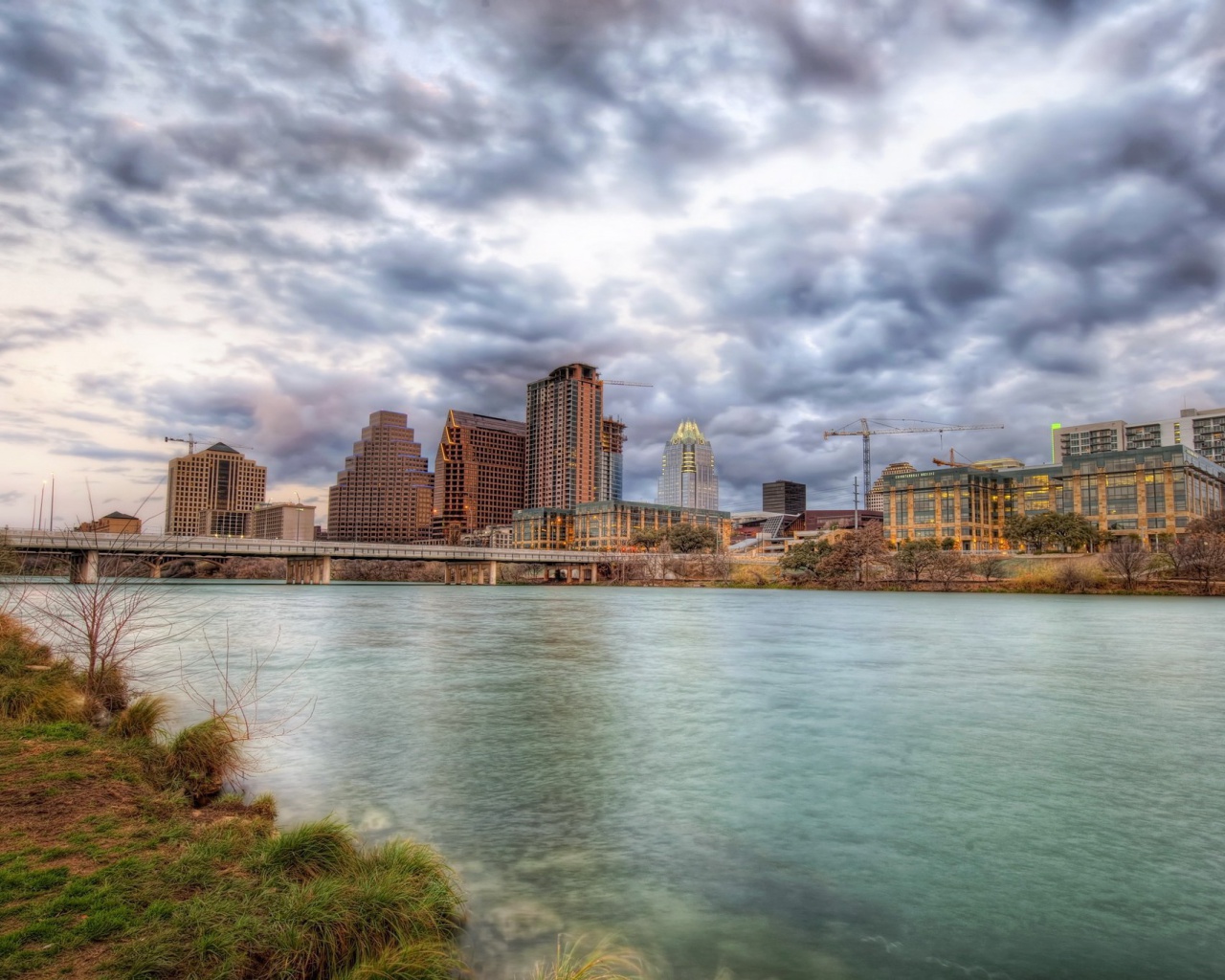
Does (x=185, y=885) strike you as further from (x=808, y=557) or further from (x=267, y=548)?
(x=808, y=557)

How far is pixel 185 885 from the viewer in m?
8.28

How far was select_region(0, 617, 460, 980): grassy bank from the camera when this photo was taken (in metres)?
6.87

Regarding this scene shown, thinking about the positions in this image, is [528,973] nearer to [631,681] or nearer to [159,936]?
[159,936]

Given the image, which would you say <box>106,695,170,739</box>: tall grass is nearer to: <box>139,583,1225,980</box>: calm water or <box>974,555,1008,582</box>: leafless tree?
<box>139,583,1225,980</box>: calm water

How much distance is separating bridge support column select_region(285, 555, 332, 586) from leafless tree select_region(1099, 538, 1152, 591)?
490 feet

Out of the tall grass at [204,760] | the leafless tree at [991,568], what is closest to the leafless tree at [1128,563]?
the leafless tree at [991,568]

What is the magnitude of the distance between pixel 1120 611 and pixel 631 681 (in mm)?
69205

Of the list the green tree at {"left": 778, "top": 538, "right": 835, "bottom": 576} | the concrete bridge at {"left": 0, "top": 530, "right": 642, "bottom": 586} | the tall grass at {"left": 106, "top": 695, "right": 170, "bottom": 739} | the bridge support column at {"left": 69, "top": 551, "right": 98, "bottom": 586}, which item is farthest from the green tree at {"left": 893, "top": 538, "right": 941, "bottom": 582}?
the bridge support column at {"left": 69, "top": 551, "right": 98, "bottom": 586}

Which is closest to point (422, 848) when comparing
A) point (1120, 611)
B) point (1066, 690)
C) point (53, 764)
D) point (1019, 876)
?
point (53, 764)

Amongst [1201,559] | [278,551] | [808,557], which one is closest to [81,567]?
[278,551]

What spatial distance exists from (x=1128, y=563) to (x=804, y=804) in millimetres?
124428

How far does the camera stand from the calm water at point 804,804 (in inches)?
370

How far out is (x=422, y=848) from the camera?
33.8 ft

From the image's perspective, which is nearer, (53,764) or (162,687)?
(53,764)
